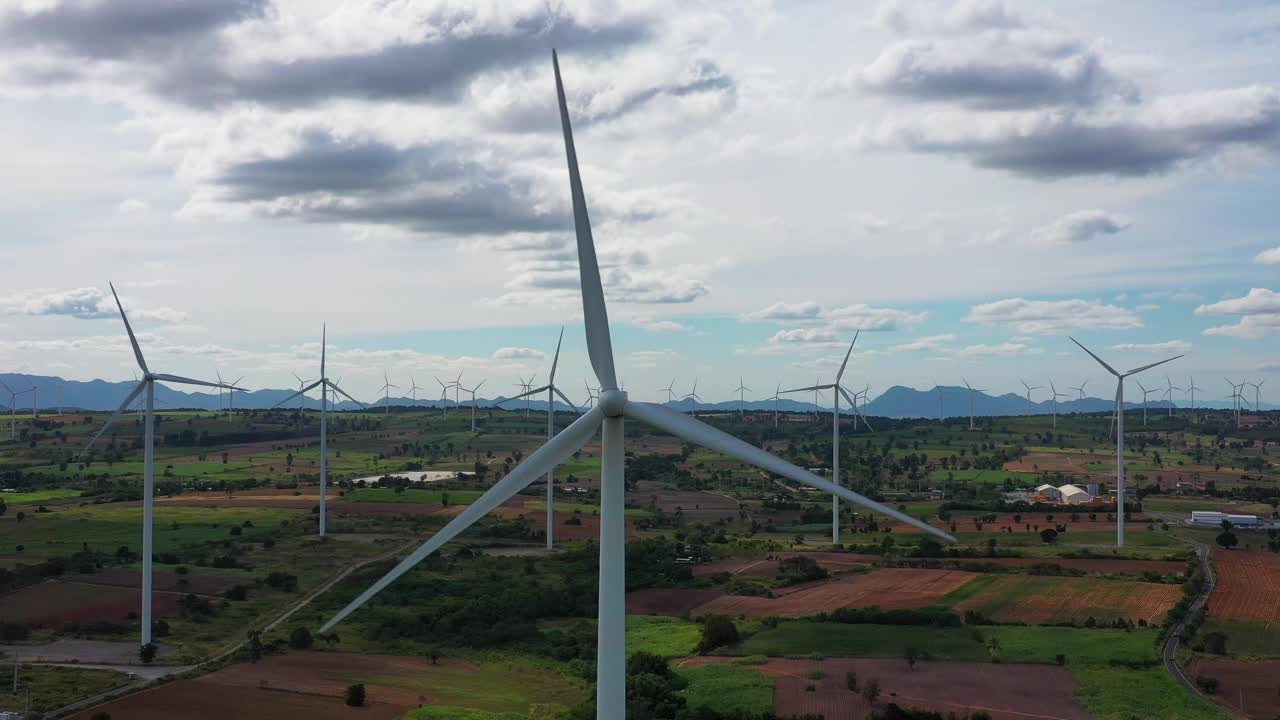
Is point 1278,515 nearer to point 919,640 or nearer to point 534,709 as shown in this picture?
point 919,640

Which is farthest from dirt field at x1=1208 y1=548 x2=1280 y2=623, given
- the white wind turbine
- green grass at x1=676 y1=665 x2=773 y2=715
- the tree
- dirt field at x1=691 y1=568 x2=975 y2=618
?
the white wind turbine

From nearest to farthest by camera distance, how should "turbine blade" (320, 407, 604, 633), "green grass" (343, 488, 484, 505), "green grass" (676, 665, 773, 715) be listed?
"turbine blade" (320, 407, 604, 633) → "green grass" (676, 665, 773, 715) → "green grass" (343, 488, 484, 505)

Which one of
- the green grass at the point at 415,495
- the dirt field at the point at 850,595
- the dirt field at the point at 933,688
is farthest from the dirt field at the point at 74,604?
the green grass at the point at 415,495

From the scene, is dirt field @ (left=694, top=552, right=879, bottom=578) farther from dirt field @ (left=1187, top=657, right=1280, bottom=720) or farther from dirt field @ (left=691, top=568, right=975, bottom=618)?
dirt field @ (left=1187, top=657, right=1280, bottom=720)

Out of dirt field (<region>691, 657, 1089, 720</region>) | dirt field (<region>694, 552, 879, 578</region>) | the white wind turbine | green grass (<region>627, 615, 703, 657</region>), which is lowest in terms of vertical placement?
green grass (<region>627, 615, 703, 657</region>)

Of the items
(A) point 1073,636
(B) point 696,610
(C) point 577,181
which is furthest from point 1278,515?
(C) point 577,181

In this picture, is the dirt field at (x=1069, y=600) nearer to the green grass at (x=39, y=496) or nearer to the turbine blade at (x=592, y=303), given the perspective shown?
the turbine blade at (x=592, y=303)
